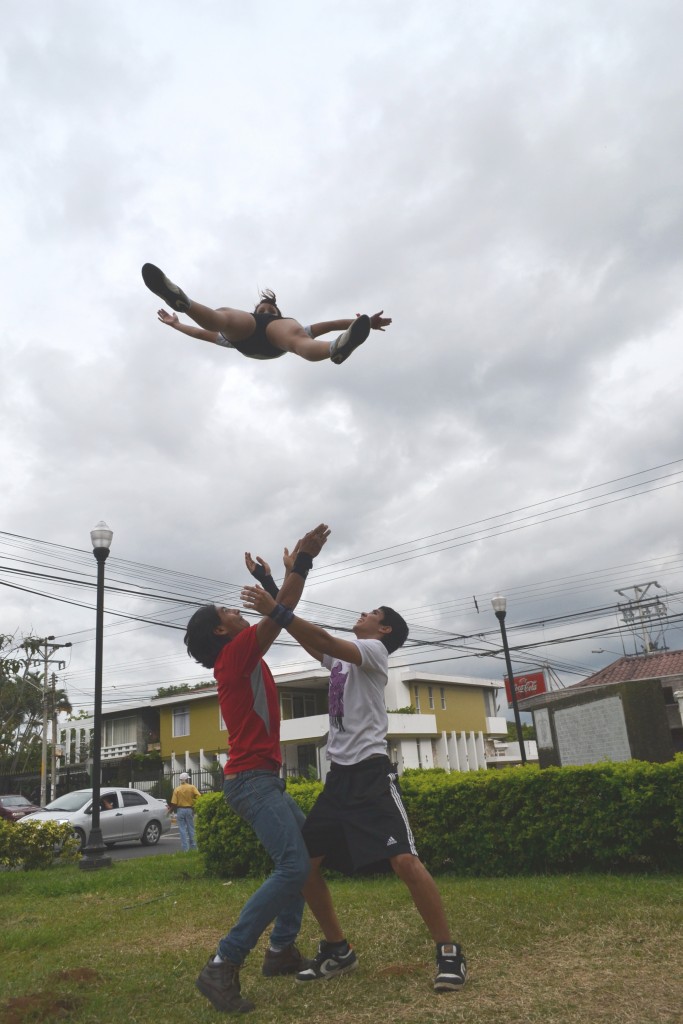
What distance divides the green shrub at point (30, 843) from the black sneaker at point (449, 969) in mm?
10340

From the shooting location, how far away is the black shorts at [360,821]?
4.05 metres

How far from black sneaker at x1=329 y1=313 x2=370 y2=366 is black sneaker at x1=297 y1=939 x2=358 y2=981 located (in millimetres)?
3214

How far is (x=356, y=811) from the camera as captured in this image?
4195mm

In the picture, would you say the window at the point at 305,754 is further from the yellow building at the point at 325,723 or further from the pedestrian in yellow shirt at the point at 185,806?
the pedestrian in yellow shirt at the point at 185,806

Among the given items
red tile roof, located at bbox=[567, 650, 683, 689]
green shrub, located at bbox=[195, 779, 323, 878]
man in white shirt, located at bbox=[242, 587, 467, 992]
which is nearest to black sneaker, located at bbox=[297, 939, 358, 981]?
man in white shirt, located at bbox=[242, 587, 467, 992]

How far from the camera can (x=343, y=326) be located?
463cm

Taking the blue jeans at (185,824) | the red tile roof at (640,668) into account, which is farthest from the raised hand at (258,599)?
the red tile roof at (640,668)

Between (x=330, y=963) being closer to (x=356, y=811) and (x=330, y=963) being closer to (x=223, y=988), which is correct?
(x=223, y=988)

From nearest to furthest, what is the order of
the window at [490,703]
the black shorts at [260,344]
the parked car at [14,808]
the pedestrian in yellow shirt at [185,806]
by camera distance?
the black shorts at [260,344] < the pedestrian in yellow shirt at [185,806] < the parked car at [14,808] < the window at [490,703]

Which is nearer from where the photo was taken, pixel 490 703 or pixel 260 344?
pixel 260 344

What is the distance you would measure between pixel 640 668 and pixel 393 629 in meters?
25.0

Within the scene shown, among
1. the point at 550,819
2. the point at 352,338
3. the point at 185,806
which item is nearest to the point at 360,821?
the point at 352,338

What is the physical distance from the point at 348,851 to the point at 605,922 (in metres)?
2.04

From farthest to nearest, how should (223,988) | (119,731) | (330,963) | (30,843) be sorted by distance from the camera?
1. (119,731)
2. (30,843)
3. (330,963)
4. (223,988)
